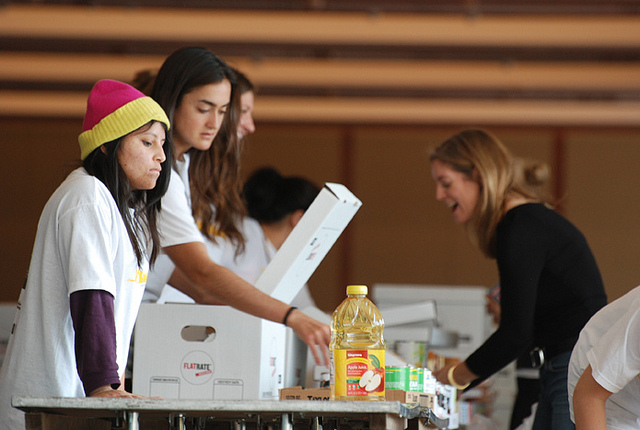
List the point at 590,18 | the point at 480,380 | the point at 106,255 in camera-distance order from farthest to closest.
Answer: the point at 590,18, the point at 480,380, the point at 106,255

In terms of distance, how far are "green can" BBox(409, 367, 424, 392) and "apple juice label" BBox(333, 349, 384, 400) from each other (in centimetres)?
31

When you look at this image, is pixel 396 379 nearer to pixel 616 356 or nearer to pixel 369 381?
pixel 369 381

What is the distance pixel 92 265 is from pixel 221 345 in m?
0.58

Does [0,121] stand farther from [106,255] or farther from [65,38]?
[106,255]

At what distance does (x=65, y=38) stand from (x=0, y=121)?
2.10 m

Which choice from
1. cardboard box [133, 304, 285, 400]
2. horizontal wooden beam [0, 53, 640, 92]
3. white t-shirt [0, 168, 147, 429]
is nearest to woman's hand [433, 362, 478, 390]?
cardboard box [133, 304, 285, 400]

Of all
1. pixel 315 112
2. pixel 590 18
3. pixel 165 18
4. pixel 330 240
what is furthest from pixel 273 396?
pixel 315 112

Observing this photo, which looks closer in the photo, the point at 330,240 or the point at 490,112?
the point at 330,240

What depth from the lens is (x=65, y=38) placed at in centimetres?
515

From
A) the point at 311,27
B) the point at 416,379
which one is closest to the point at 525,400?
the point at 416,379

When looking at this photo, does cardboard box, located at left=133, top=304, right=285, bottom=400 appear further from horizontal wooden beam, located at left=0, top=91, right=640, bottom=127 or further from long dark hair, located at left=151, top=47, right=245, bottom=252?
horizontal wooden beam, located at left=0, top=91, right=640, bottom=127

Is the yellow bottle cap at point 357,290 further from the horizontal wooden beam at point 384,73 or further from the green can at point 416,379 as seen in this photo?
the horizontal wooden beam at point 384,73

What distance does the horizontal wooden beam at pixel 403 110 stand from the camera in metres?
6.46

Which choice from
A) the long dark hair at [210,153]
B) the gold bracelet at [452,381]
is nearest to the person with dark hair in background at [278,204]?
the long dark hair at [210,153]
